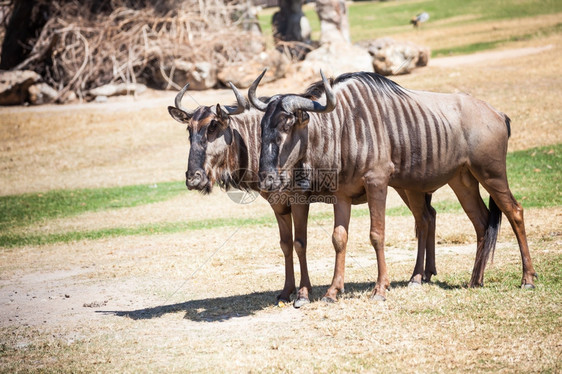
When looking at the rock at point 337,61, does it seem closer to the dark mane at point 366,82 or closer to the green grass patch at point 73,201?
the green grass patch at point 73,201

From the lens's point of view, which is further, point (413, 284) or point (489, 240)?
point (413, 284)

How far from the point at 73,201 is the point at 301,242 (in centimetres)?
1100

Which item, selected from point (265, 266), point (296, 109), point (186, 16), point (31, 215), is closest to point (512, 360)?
point (296, 109)

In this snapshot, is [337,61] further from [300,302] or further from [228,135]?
[300,302]

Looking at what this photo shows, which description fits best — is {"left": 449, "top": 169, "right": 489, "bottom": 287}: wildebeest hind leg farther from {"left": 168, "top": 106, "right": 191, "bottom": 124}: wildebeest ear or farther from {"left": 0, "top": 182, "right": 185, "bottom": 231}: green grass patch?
{"left": 0, "top": 182, "right": 185, "bottom": 231}: green grass patch

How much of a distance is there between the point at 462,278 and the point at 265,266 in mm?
3171

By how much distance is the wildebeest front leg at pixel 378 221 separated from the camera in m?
8.16

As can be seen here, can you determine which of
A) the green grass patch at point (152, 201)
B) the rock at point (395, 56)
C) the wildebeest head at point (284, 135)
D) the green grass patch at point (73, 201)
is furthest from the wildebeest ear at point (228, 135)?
the rock at point (395, 56)

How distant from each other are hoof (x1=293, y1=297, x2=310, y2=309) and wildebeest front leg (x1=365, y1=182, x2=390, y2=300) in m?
0.79

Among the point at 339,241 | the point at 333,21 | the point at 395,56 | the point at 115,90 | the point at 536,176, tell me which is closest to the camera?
the point at 339,241

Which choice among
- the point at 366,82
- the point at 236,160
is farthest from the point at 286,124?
the point at 366,82

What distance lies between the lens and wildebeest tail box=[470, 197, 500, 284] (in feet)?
28.2

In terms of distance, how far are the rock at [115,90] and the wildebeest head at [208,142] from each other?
20.1m

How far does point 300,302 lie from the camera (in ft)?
27.2
